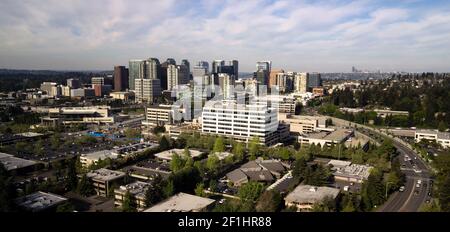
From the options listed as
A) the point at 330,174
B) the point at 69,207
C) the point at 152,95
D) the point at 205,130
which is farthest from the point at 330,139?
the point at 152,95

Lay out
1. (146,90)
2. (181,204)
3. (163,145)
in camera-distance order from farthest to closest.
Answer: (146,90) → (163,145) → (181,204)

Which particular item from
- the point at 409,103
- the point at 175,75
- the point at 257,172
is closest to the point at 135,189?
the point at 257,172

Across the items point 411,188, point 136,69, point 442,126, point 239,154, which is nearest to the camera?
point 411,188

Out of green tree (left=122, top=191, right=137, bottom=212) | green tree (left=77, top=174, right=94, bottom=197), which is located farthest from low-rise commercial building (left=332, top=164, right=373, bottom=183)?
green tree (left=77, top=174, right=94, bottom=197)

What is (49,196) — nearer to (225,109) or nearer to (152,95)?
(225,109)

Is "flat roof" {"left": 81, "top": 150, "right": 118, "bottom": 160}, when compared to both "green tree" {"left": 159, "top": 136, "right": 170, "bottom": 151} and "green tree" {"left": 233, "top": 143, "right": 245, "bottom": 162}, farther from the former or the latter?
"green tree" {"left": 233, "top": 143, "right": 245, "bottom": 162}

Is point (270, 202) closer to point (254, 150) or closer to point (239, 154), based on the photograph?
point (239, 154)
